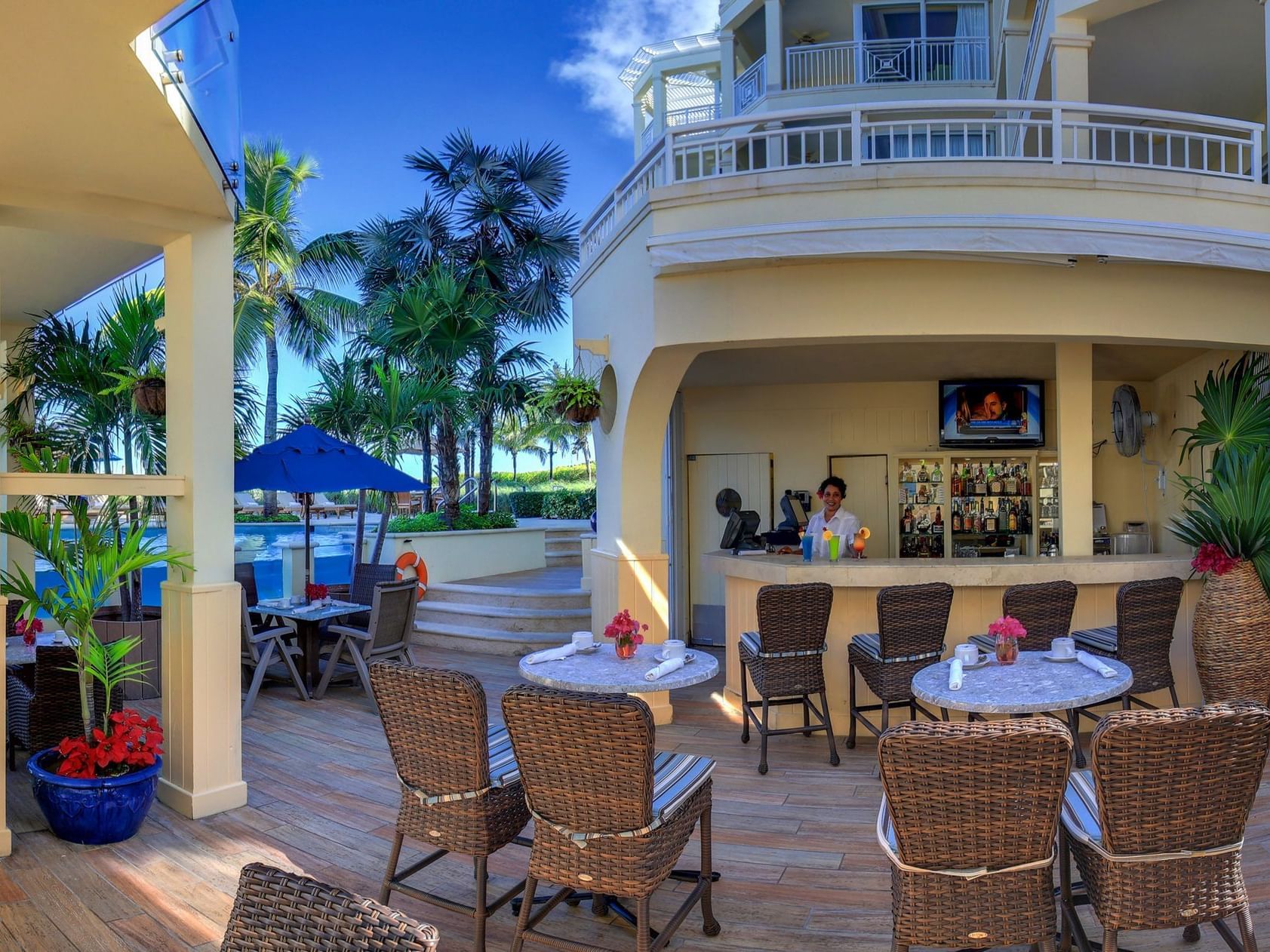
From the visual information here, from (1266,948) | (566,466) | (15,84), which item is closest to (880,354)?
(1266,948)

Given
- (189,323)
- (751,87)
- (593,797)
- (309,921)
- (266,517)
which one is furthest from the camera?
(266,517)

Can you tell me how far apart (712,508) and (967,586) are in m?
4.27

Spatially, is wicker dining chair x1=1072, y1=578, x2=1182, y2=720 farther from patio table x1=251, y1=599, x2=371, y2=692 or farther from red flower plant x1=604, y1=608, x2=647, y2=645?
patio table x1=251, y1=599, x2=371, y2=692

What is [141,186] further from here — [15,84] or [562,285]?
[562,285]

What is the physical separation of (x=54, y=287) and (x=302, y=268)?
11.1 m

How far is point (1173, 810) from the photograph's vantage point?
8.35 ft

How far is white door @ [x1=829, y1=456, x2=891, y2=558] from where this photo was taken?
9.94 m

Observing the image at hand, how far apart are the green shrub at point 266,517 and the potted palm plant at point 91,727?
9968 mm

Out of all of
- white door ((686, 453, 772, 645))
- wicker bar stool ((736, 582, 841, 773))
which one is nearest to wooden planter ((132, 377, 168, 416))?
wicker bar stool ((736, 582, 841, 773))

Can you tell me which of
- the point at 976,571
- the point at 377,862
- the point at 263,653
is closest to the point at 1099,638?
the point at 976,571

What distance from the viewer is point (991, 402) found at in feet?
31.1

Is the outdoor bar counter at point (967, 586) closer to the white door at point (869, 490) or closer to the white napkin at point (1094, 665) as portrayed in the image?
the white napkin at point (1094, 665)

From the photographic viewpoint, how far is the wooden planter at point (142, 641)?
21.5 feet

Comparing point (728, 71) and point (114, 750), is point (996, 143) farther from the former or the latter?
point (114, 750)
